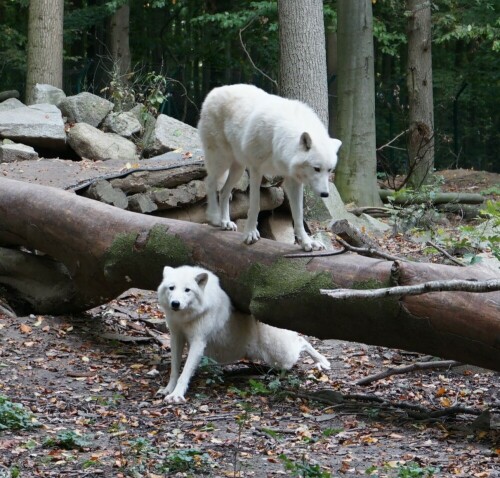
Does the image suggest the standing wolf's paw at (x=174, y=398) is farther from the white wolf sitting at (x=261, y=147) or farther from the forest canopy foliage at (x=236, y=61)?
the forest canopy foliage at (x=236, y=61)

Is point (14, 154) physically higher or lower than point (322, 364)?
higher

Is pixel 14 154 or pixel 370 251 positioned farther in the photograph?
pixel 14 154

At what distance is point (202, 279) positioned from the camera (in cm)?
693

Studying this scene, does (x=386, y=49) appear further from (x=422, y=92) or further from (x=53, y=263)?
(x=53, y=263)

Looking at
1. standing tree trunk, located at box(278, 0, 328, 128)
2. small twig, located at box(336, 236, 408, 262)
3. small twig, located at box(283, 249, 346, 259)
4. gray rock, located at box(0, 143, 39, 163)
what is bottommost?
small twig, located at box(283, 249, 346, 259)

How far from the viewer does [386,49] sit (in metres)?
21.5

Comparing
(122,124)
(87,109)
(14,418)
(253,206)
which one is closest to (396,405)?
(253,206)

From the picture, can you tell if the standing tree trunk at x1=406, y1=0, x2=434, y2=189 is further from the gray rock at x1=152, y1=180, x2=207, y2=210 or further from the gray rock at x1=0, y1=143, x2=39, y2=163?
the gray rock at x1=0, y1=143, x2=39, y2=163

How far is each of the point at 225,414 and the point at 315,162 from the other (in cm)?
209

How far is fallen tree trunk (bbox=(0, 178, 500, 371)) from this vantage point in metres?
5.85

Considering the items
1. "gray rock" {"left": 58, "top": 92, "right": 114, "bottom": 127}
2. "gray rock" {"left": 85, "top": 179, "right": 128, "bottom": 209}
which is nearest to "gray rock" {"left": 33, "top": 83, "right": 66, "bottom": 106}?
"gray rock" {"left": 58, "top": 92, "right": 114, "bottom": 127}

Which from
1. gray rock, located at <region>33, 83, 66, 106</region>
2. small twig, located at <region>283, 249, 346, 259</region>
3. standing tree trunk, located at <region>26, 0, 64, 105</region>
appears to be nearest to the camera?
small twig, located at <region>283, 249, 346, 259</region>

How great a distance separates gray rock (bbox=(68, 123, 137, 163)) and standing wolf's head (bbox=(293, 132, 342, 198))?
6.57 metres

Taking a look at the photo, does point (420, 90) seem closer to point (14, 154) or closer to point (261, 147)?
point (14, 154)
